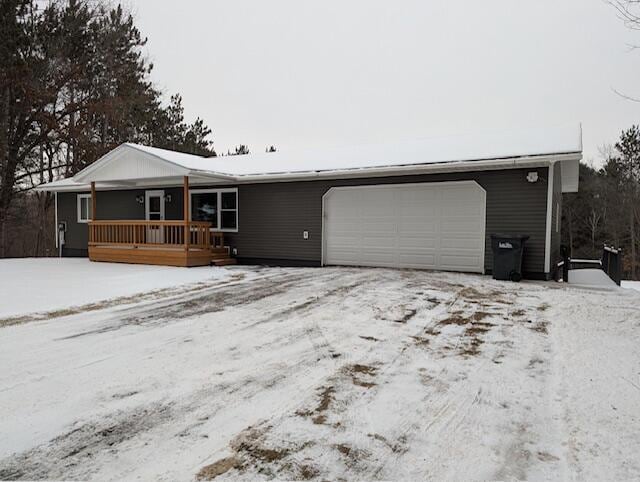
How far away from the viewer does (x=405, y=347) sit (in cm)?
406

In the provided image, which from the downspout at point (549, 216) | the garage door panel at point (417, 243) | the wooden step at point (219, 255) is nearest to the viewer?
the downspout at point (549, 216)

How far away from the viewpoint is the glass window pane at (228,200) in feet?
40.2

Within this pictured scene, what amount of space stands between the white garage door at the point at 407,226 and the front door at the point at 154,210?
561 cm

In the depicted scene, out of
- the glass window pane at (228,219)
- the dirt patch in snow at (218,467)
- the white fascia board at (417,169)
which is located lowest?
the dirt patch in snow at (218,467)

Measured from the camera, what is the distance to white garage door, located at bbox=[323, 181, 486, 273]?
9.41m

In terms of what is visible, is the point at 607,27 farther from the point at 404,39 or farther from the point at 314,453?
the point at 314,453

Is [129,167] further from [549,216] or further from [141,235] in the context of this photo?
[549,216]

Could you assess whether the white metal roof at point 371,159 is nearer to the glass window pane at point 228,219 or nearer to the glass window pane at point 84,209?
the glass window pane at point 228,219

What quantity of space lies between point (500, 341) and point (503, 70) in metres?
14.3

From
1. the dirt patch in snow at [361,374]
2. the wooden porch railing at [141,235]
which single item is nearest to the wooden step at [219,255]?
the wooden porch railing at [141,235]

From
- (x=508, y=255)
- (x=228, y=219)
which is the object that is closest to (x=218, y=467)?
Answer: (x=508, y=255)

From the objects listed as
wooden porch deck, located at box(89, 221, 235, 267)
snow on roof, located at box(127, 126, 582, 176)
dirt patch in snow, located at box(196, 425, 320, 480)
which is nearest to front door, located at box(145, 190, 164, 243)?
wooden porch deck, located at box(89, 221, 235, 267)

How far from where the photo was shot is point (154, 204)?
13727 mm

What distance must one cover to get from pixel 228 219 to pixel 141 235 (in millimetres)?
2440
